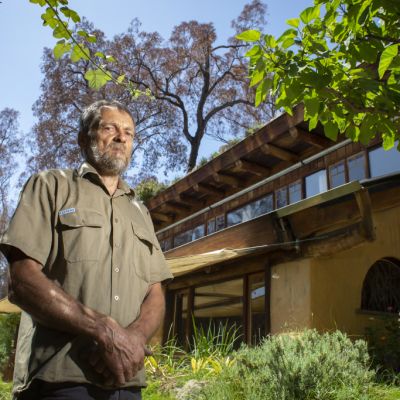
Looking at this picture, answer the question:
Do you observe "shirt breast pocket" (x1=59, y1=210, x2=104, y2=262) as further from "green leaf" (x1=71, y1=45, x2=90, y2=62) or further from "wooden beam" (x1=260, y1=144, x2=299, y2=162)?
"wooden beam" (x1=260, y1=144, x2=299, y2=162)

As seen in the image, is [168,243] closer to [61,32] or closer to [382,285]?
[382,285]

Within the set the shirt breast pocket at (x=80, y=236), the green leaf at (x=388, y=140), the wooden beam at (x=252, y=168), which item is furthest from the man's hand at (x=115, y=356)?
the wooden beam at (x=252, y=168)

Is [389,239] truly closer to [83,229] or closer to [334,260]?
[334,260]

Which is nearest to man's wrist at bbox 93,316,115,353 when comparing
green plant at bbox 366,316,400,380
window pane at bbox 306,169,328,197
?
green plant at bbox 366,316,400,380

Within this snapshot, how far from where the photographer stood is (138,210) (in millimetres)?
1938

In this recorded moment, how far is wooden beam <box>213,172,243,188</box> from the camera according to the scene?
980cm

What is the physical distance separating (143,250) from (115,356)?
0.49m

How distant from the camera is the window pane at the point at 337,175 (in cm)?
783

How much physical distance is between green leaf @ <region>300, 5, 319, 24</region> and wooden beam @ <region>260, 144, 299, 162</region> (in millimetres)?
5938

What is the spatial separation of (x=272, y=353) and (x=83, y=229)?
150 inches

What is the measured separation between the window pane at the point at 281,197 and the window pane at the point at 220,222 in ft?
5.97

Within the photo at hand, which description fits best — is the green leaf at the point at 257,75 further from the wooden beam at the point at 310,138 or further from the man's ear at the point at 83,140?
the wooden beam at the point at 310,138

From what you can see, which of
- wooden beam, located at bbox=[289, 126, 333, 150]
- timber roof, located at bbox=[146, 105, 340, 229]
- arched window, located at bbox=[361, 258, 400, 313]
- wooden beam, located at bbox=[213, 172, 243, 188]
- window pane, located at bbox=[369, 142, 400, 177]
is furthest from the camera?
wooden beam, located at bbox=[213, 172, 243, 188]

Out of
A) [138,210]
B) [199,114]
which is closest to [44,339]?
[138,210]
